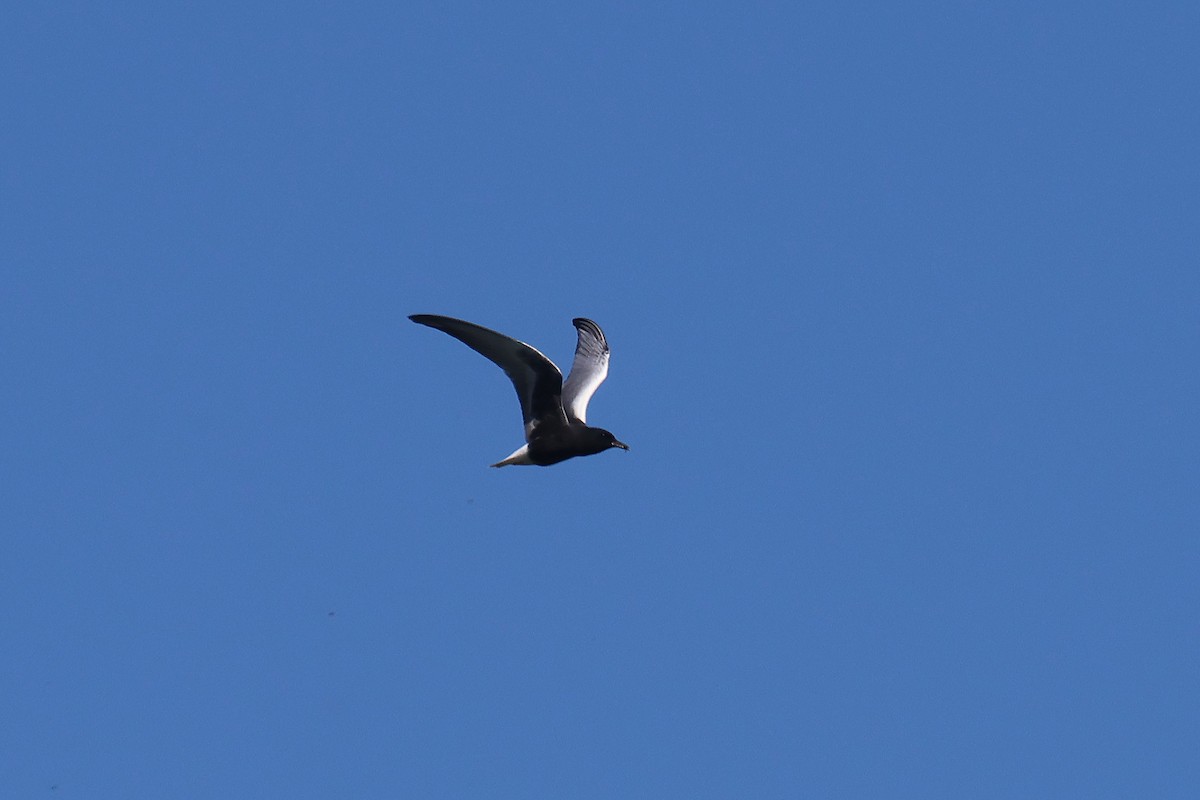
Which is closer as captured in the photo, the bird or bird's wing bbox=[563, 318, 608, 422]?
the bird

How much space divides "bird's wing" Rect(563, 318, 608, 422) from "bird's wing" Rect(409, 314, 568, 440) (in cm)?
211

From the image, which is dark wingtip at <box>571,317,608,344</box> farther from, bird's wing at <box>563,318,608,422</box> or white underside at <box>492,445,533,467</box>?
white underside at <box>492,445,533,467</box>

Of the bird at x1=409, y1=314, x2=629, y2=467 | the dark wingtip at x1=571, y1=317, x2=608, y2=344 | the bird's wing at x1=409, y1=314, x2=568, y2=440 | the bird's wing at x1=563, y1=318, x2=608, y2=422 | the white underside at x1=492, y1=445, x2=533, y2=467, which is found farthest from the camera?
the dark wingtip at x1=571, y1=317, x2=608, y2=344

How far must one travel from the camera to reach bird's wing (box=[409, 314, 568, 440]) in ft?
82.1

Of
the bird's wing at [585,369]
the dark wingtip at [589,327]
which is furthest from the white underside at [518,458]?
the dark wingtip at [589,327]

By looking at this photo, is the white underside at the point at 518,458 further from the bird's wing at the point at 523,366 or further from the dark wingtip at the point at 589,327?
the dark wingtip at the point at 589,327

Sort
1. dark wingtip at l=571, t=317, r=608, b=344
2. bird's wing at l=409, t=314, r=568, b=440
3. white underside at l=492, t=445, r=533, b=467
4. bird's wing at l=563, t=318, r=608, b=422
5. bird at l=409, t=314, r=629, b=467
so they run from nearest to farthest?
bird's wing at l=409, t=314, r=568, b=440 → bird at l=409, t=314, r=629, b=467 → white underside at l=492, t=445, r=533, b=467 → bird's wing at l=563, t=318, r=608, b=422 → dark wingtip at l=571, t=317, r=608, b=344

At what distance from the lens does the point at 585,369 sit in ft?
99.1

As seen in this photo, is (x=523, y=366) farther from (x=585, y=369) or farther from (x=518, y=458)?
(x=585, y=369)

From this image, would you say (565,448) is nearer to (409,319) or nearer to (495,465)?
(495,465)

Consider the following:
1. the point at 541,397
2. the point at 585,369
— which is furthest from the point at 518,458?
the point at 585,369

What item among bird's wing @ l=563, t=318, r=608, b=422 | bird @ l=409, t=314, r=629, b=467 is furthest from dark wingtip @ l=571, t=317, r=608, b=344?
bird @ l=409, t=314, r=629, b=467

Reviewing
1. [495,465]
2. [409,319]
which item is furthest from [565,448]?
[409,319]

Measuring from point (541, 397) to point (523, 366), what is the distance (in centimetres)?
84
